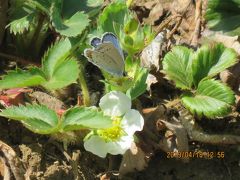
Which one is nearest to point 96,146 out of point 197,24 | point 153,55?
point 153,55

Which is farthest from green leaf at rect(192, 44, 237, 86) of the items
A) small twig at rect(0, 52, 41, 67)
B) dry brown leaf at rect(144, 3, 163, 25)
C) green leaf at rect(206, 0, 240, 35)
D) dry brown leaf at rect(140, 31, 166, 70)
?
small twig at rect(0, 52, 41, 67)

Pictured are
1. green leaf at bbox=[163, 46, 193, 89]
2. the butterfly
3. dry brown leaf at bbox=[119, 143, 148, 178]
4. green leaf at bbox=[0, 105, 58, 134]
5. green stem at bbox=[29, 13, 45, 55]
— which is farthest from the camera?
green stem at bbox=[29, 13, 45, 55]

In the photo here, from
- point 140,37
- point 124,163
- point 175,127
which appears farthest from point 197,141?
point 140,37

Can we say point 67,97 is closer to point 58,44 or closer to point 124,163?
point 58,44

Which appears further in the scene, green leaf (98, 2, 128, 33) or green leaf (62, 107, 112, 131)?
green leaf (98, 2, 128, 33)

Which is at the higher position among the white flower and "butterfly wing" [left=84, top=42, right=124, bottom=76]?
"butterfly wing" [left=84, top=42, right=124, bottom=76]

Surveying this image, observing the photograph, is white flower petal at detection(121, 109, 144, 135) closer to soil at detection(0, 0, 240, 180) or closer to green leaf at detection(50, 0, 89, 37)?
soil at detection(0, 0, 240, 180)

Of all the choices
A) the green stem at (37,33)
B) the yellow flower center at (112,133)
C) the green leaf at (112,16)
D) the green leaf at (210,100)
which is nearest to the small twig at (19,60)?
the green stem at (37,33)
